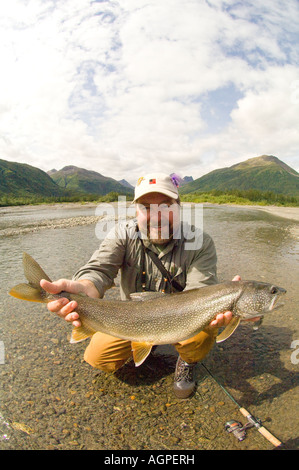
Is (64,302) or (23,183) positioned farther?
(23,183)

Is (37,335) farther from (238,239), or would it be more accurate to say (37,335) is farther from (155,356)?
(238,239)

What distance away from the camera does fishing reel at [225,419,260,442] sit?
290 centimetres

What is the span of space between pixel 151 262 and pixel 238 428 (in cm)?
222

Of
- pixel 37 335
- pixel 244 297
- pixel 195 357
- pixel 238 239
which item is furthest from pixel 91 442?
pixel 238 239

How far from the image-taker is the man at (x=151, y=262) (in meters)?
3.74

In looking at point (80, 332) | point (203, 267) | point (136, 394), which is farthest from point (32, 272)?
point (203, 267)

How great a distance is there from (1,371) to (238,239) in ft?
43.7

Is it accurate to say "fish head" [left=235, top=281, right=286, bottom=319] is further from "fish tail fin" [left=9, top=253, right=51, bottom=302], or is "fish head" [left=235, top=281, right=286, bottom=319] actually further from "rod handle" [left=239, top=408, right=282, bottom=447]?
"fish tail fin" [left=9, top=253, right=51, bottom=302]

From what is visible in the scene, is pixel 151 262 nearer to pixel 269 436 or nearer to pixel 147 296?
pixel 147 296

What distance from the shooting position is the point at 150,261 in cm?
416

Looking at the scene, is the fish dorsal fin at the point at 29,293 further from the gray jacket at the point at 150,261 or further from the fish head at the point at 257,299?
the fish head at the point at 257,299

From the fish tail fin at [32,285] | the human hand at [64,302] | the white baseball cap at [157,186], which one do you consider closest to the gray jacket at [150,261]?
the human hand at [64,302]

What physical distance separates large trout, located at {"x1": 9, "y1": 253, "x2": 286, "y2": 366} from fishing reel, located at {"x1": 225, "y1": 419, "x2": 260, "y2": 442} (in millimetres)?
859
